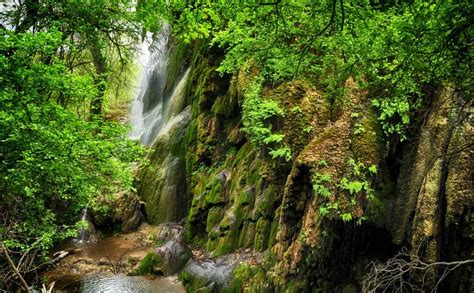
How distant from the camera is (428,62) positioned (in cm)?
367

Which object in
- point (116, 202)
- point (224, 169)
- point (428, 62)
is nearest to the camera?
point (428, 62)

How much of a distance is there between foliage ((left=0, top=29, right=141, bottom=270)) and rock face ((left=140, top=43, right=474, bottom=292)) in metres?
3.63

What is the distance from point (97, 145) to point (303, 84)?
4.32 meters

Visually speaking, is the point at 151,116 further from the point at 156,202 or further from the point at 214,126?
the point at 214,126

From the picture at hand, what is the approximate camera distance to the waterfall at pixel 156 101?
16.8m

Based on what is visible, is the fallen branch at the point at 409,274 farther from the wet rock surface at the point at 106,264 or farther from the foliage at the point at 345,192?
the wet rock surface at the point at 106,264

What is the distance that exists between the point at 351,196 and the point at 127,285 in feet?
21.3

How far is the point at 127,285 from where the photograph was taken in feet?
30.0

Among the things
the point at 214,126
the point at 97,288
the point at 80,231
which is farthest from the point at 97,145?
the point at 80,231

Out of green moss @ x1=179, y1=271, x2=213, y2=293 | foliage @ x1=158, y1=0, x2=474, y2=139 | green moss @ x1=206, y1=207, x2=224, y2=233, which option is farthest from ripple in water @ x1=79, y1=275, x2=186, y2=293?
foliage @ x1=158, y1=0, x2=474, y2=139

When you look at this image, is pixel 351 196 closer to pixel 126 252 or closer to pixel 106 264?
pixel 106 264

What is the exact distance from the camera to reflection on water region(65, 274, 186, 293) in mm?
8867

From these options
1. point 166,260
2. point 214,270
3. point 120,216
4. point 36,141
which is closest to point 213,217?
point 166,260

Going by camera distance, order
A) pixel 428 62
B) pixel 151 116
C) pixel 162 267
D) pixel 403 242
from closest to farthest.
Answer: pixel 428 62 < pixel 403 242 < pixel 162 267 < pixel 151 116
